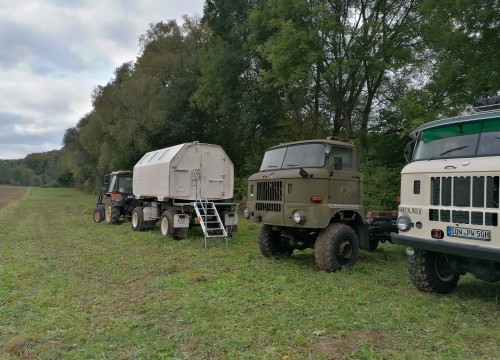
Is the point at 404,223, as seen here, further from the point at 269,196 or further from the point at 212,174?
the point at 212,174

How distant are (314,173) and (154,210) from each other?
8.20 m

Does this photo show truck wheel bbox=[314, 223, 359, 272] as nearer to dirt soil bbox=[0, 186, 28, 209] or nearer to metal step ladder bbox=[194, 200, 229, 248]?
metal step ladder bbox=[194, 200, 229, 248]

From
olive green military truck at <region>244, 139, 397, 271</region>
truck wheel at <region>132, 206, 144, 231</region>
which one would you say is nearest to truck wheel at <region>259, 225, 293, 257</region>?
olive green military truck at <region>244, 139, 397, 271</region>

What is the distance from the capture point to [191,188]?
1318 cm

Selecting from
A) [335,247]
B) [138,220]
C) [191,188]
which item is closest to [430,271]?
[335,247]

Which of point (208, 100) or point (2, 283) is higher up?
point (208, 100)

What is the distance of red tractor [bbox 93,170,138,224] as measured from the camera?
1762 cm

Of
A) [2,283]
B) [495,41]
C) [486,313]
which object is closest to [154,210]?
[2,283]

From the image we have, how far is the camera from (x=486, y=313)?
5.42 metres

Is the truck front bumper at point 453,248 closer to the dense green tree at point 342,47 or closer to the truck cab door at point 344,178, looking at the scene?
the truck cab door at point 344,178

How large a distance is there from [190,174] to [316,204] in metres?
6.30

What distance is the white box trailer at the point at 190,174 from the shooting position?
13.0 meters

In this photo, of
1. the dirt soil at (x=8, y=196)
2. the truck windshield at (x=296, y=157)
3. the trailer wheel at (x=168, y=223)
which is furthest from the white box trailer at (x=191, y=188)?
the dirt soil at (x=8, y=196)

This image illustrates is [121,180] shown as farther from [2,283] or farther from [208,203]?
[2,283]
